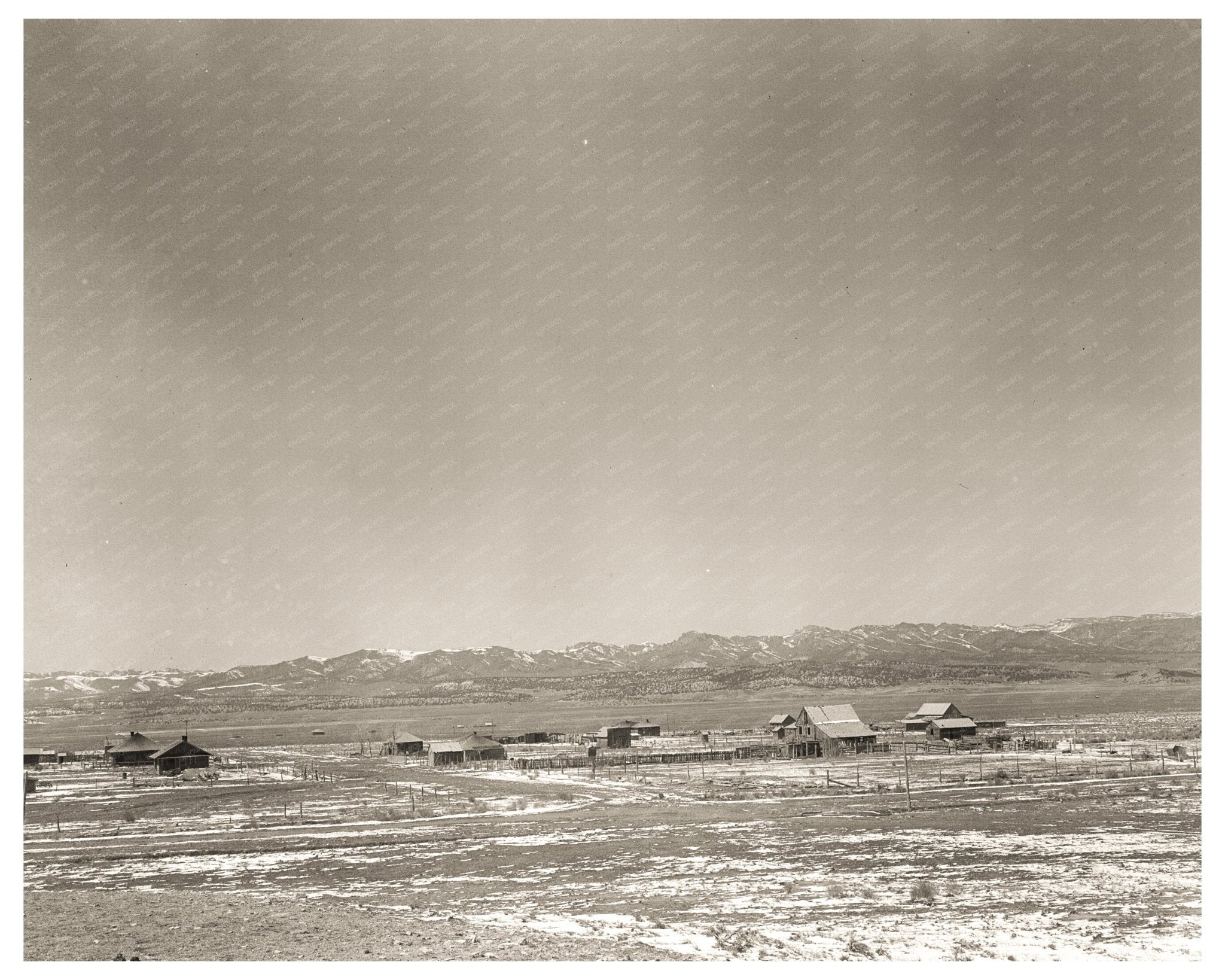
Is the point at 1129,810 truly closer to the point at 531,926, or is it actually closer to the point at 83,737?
the point at 531,926

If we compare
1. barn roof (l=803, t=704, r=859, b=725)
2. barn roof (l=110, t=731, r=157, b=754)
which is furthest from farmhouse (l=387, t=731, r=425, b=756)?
barn roof (l=803, t=704, r=859, b=725)

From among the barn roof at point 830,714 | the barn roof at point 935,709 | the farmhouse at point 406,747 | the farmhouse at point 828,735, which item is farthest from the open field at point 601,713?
the farmhouse at point 828,735

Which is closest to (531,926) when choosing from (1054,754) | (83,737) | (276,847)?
(276,847)

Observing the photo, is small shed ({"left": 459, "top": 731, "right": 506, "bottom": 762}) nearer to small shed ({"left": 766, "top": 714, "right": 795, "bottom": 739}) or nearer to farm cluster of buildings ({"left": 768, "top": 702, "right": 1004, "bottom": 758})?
farm cluster of buildings ({"left": 768, "top": 702, "right": 1004, "bottom": 758})

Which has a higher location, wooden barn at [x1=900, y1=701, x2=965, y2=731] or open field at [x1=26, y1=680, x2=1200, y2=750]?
wooden barn at [x1=900, y1=701, x2=965, y2=731]

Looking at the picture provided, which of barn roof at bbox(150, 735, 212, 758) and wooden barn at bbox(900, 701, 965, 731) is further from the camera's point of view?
wooden barn at bbox(900, 701, 965, 731)

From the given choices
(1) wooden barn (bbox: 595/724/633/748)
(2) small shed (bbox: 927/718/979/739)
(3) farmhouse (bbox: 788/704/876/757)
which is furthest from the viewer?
(1) wooden barn (bbox: 595/724/633/748)
